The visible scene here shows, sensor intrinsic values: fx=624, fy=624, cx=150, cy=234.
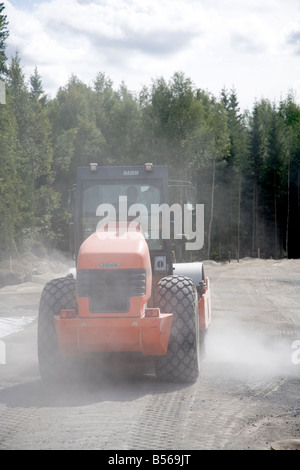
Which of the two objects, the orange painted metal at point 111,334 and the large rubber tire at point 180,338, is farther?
the large rubber tire at point 180,338

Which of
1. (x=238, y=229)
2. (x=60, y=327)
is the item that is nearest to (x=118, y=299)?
(x=60, y=327)

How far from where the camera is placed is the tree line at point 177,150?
48.6 m

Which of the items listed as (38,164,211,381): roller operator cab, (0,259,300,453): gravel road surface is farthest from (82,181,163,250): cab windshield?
(0,259,300,453): gravel road surface

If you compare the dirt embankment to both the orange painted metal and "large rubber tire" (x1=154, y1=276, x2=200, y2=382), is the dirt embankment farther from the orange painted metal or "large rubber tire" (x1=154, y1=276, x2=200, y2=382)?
the orange painted metal

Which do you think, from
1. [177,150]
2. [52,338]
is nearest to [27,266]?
[177,150]

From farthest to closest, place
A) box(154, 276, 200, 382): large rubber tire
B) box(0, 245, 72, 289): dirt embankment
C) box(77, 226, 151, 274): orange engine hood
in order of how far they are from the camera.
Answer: box(0, 245, 72, 289): dirt embankment
box(154, 276, 200, 382): large rubber tire
box(77, 226, 151, 274): orange engine hood

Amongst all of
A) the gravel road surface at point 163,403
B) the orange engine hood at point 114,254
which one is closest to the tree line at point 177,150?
the gravel road surface at point 163,403

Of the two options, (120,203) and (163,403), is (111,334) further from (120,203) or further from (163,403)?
(120,203)

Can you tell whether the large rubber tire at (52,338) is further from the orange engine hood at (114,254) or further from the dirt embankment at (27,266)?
the dirt embankment at (27,266)

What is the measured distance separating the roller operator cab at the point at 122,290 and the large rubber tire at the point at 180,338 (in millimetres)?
13

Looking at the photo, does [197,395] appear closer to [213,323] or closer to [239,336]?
[239,336]

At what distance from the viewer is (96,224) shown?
30.5 feet

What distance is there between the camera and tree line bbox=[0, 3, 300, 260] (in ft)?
160

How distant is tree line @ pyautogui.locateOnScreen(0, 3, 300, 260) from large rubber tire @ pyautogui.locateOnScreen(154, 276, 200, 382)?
2838 cm
